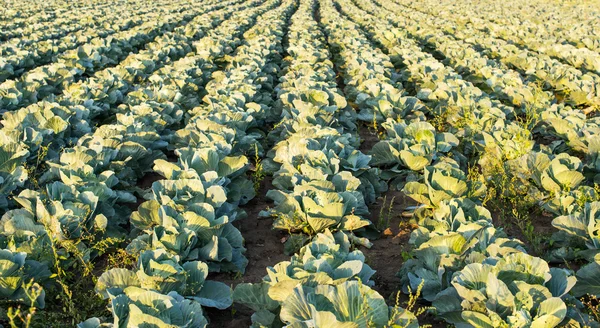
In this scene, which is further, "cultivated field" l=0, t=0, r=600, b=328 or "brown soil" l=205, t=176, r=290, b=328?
"brown soil" l=205, t=176, r=290, b=328

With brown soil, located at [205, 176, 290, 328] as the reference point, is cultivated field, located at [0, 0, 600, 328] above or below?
above

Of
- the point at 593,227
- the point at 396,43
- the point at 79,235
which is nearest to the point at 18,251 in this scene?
the point at 79,235

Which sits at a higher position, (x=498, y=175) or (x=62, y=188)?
(x=62, y=188)

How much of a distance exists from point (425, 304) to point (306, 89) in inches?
177

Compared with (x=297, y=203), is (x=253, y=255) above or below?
below

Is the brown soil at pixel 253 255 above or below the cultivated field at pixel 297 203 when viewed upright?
below

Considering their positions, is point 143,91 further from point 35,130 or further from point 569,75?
point 569,75

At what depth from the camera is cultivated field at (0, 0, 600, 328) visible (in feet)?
9.73

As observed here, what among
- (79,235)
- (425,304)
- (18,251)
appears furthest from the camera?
(79,235)

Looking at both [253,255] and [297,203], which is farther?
[253,255]

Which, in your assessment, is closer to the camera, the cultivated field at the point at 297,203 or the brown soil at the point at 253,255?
the cultivated field at the point at 297,203

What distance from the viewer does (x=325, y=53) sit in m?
11.4

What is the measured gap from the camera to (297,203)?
13.6ft

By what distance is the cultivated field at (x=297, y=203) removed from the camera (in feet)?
9.73
